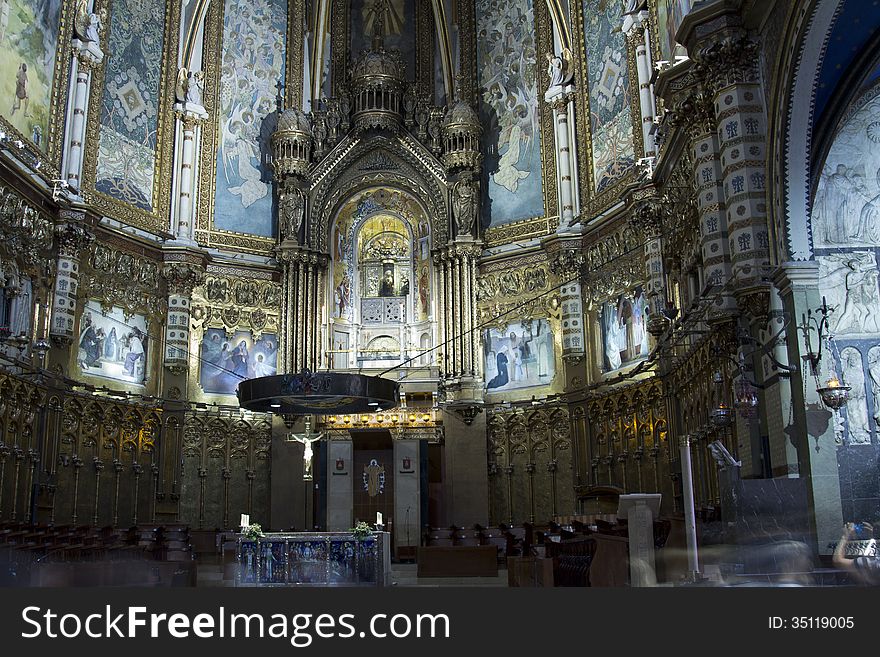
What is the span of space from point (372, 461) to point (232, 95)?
14502 mm

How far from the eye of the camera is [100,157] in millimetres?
28250

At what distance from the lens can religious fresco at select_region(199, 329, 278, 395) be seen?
30.8 meters

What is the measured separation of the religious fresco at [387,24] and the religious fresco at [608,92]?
831cm

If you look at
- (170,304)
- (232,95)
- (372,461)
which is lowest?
(372,461)

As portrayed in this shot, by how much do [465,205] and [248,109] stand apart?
911cm

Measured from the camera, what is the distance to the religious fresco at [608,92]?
27.3m

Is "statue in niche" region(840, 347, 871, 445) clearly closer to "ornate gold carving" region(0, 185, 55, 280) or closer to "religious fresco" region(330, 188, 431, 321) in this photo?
"religious fresco" region(330, 188, 431, 321)

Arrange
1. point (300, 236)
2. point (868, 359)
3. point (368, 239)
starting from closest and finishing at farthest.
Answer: point (868, 359) → point (300, 236) → point (368, 239)

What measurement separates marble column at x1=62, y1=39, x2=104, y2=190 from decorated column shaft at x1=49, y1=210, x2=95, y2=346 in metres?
1.16

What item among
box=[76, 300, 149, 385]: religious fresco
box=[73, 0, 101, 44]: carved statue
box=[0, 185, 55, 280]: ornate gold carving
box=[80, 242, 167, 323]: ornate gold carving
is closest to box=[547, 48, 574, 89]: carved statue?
box=[73, 0, 101, 44]: carved statue

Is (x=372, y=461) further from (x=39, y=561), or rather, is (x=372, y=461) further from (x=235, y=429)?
(x=39, y=561)

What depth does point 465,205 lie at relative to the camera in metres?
31.9

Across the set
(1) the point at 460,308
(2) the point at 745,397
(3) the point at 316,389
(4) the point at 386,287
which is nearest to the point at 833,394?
(2) the point at 745,397

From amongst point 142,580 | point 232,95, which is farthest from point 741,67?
point 232,95
